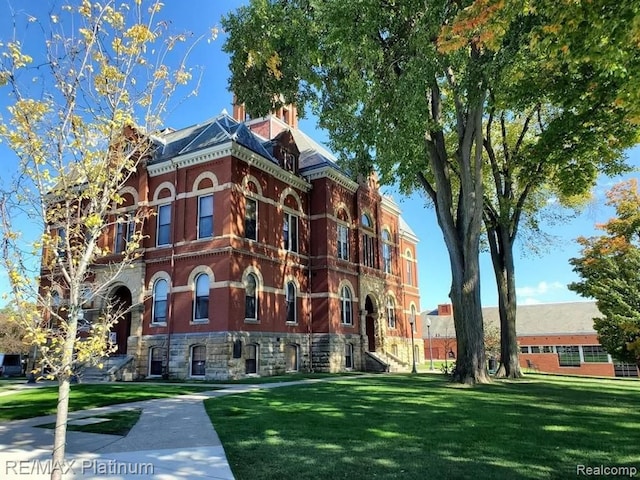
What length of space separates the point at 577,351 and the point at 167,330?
47946 millimetres

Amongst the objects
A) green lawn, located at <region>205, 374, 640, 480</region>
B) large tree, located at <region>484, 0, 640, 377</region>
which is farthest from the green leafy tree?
green lawn, located at <region>205, 374, 640, 480</region>

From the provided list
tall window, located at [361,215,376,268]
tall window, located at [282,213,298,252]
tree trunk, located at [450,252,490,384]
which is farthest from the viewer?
tall window, located at [361,215,376,268]

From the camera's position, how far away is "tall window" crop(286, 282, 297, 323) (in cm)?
2562

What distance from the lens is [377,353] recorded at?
30.8 meters

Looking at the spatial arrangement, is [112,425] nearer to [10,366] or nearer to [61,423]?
[61,423]

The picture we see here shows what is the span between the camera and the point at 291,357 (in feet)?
82.9

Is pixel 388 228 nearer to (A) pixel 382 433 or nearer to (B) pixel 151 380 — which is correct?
(B) pixel 151 380

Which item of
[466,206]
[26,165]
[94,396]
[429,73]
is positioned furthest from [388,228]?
[26,165]

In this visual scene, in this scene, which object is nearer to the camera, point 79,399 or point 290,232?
point 79,399

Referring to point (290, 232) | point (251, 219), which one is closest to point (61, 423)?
point (251, 219)

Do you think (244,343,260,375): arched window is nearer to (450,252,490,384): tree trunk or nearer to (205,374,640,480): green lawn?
(205,374,640,480): green lawn

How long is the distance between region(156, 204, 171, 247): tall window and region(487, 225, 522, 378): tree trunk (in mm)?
16339

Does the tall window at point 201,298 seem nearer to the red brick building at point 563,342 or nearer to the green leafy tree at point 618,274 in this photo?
the green leafy tree at point 618,274

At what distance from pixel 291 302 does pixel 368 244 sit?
28.4 ft
